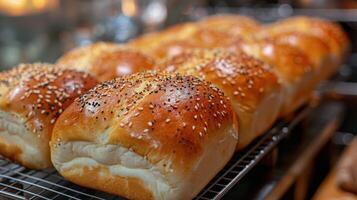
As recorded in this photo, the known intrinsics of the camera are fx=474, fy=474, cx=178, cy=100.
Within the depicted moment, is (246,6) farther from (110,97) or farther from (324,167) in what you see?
(110,97)

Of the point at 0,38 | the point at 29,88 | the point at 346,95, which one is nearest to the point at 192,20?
the point at 346,95

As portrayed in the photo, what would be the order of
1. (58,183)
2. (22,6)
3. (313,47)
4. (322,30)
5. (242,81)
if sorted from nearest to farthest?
(58,183), (242,81), (313,47), (322,30), (22,6)

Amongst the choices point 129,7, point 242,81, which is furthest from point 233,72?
point 129,7

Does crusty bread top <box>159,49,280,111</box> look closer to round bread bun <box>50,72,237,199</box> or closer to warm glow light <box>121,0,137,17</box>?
round bread bun <box>50,72,237,199</box>

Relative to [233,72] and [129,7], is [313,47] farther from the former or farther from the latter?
[129,7]

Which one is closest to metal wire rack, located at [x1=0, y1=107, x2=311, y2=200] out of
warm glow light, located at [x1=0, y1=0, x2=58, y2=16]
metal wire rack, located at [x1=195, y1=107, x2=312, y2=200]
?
metal wire rack, located at [x1=195, y1=107, x2=312, y2=200]
